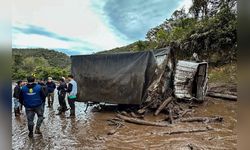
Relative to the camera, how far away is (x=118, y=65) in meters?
9.91

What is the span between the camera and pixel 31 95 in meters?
6.45

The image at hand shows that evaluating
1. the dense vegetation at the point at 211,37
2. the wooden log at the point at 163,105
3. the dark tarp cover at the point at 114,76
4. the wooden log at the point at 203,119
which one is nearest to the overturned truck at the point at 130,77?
the dark tarp cover at the point at 114,76

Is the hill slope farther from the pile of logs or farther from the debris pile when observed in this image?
the pile of logs

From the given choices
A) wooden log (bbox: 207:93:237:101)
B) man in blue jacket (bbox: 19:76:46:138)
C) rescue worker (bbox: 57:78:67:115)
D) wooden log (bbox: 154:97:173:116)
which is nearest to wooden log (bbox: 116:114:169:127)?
wooden log (bbox: 154:97:173:116)

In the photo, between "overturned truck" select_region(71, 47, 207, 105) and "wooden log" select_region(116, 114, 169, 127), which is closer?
"wooden log" select_region(116, 114, 169, 127)

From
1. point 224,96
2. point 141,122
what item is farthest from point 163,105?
point 224,96

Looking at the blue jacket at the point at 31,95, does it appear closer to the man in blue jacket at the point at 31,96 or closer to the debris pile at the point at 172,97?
the man in blue jacket at the point at 31,96

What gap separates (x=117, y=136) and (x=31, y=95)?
245cm

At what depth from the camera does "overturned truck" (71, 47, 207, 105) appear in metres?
9.40

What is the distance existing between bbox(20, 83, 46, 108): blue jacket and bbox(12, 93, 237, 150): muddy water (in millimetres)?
945

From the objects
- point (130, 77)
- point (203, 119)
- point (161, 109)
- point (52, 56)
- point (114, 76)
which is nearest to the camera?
point (203, 119)

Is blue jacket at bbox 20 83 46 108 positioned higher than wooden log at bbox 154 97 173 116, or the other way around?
blue jacket at bbox 20 83 46 108

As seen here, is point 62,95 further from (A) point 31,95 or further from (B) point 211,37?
(B) point 211,37

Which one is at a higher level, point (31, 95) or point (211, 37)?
point (211, 37)
